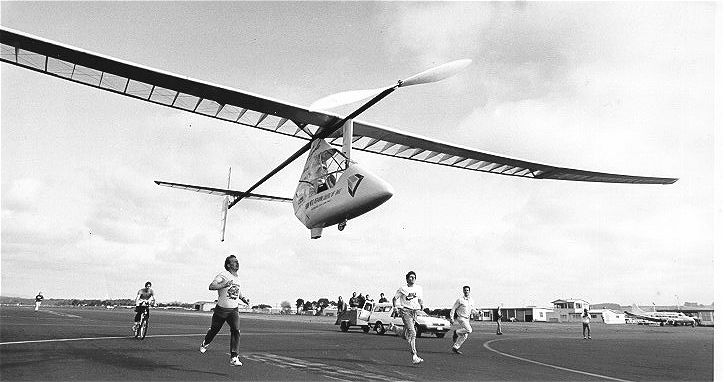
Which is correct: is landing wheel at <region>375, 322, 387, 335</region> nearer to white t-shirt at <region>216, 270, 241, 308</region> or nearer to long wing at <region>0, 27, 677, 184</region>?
long wing at <region>0, 27, 677, 184</region>

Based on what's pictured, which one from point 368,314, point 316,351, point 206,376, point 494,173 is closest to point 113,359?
point 206,376

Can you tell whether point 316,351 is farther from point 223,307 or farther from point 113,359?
point 113,359

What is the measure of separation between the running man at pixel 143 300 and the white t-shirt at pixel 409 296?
24.4 ft

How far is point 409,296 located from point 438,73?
573cm

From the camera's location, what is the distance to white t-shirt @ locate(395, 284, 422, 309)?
10625mm

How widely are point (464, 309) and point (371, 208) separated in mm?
3669

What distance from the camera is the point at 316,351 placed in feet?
38.8

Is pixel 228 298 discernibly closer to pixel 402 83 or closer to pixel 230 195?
pixel 402 83

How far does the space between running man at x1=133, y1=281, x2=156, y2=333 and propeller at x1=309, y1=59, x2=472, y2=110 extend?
7.12 meters

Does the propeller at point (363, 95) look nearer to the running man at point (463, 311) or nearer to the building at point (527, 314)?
the running man at point (463, 311)

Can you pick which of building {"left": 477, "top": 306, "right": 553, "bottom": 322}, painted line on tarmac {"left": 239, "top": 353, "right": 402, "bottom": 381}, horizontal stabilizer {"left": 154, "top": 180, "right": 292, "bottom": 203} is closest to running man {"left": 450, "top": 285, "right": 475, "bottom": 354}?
painted line on tarmac {"left": 239, "top": 353, "right": 402, "bottom": 381}

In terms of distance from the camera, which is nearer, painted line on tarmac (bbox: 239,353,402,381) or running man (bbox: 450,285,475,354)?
painted line on tarmac (bbox: 239,353,402,381)

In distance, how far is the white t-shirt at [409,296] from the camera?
10.6 metres

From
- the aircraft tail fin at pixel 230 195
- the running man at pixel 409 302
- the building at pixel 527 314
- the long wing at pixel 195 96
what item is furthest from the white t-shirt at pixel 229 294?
the building at pixel 527 314
